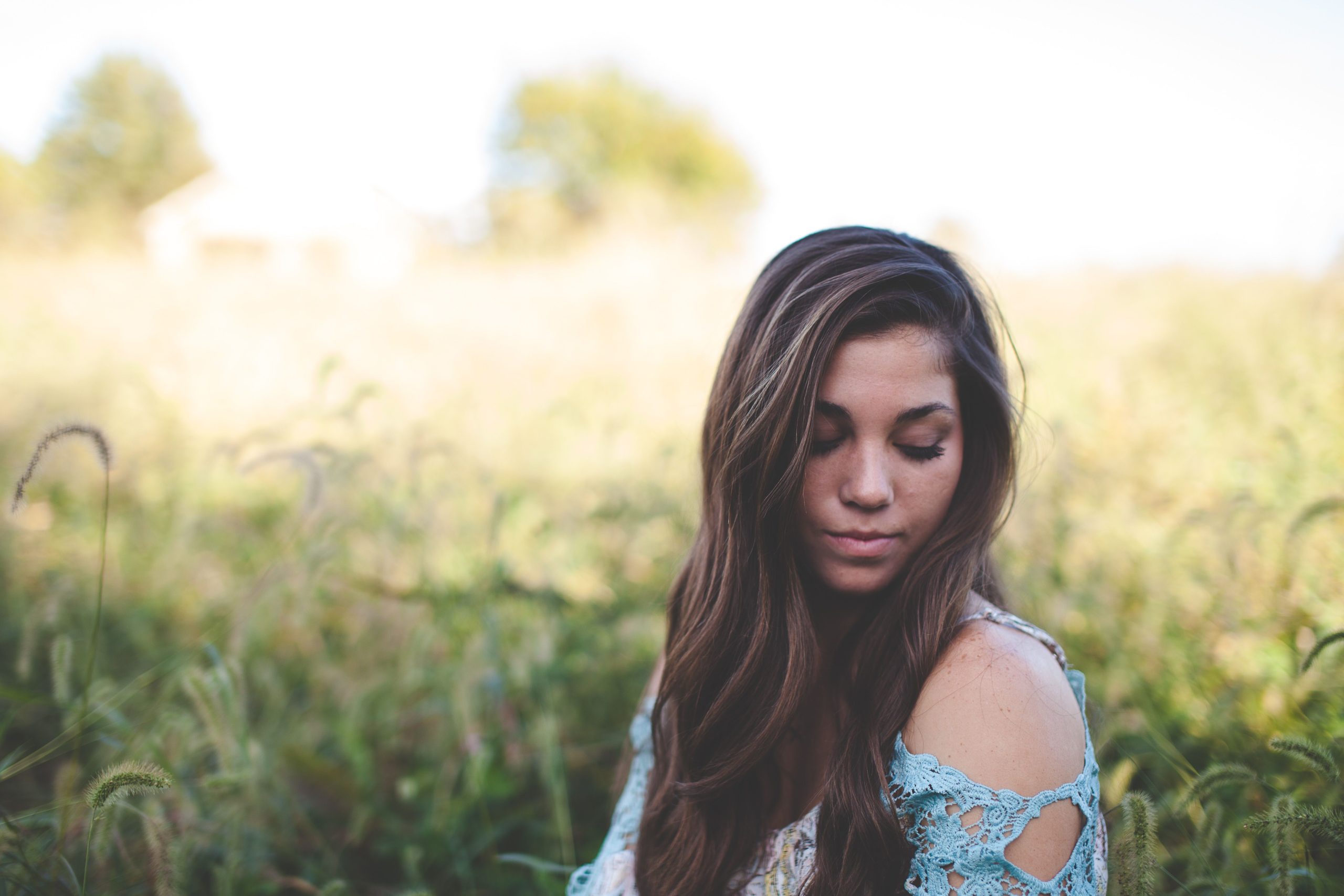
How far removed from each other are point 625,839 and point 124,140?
191 ft

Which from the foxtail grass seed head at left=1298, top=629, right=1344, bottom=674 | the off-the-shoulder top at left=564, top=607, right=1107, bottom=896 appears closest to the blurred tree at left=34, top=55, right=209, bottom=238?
→ the off-the-shoulder top at left=564, top=607, right=1107, bottom=896

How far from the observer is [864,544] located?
1292 mm

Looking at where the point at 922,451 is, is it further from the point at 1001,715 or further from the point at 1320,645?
the point at 1320,645

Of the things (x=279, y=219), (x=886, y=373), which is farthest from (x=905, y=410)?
(x=279, y=219)

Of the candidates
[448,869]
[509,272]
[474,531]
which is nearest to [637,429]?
[474,531]

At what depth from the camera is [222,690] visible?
168 centimetres

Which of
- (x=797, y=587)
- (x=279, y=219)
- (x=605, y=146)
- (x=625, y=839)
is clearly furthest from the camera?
(x=605, y=146)

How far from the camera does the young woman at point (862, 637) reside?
1087mm

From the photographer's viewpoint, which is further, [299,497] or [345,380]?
[345,380]

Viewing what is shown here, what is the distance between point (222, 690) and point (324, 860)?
742mm

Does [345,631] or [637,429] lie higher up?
[637,429]

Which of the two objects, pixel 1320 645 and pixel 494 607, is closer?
pixel 1320 645

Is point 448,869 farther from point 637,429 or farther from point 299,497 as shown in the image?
point 637,429

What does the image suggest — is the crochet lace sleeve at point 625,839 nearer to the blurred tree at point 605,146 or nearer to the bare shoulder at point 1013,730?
the bare shoulder at point 1013,730
